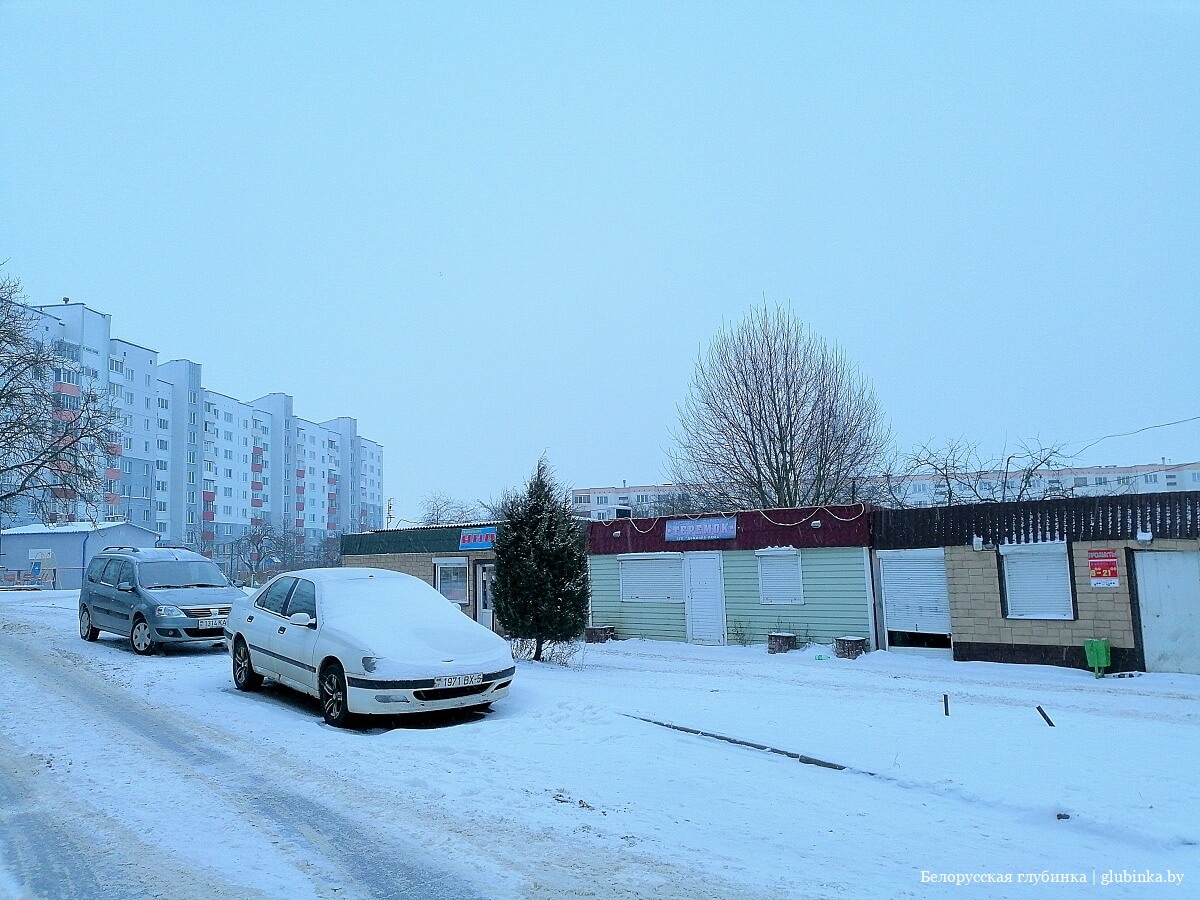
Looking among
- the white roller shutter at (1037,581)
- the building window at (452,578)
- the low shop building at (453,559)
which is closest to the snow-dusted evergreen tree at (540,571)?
the white roller shutter at (1037,581)

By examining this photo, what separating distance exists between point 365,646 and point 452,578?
1759 cm

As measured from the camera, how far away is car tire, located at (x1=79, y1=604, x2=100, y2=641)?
50.2ft

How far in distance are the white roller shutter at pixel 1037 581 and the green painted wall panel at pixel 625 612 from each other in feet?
25.6

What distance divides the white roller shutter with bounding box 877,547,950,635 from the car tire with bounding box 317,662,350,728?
12.9m

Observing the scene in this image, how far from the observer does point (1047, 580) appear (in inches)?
610

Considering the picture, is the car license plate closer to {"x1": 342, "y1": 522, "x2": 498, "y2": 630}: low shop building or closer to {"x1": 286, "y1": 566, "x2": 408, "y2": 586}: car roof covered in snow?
{"x1": 286, "y1": 566, "x2": 408, "y2": 586}: car roof covered in snow

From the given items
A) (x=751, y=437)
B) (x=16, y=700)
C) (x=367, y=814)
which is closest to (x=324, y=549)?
(x=751, y=437)

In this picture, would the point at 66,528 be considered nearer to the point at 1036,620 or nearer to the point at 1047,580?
the point at 1036,620

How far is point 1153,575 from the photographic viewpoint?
14.3 m

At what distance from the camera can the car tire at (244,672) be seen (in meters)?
9.98

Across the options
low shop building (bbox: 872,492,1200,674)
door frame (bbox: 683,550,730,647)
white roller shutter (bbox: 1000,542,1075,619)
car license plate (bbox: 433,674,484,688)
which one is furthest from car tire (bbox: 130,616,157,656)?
white roller shutter (bbox: 1000,542,1075,619)

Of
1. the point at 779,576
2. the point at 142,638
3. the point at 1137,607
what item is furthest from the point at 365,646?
the point at 1137,607

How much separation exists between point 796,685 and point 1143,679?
6497mm

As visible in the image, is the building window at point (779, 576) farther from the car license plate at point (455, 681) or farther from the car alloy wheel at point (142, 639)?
the car alloy wheel at point (142, 639)
